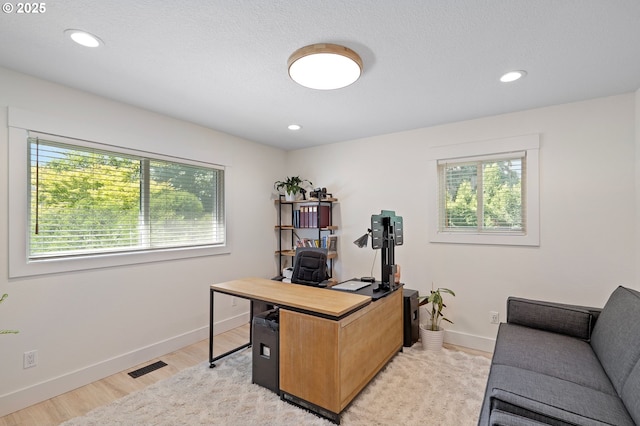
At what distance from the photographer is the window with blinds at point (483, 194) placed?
9.92 ft

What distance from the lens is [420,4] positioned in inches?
58.2

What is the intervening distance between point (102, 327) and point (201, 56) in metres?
2.39

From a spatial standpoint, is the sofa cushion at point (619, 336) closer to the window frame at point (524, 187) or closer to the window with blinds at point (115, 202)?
the window frame at point (524, 187)

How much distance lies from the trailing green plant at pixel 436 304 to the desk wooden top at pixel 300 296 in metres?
1.21

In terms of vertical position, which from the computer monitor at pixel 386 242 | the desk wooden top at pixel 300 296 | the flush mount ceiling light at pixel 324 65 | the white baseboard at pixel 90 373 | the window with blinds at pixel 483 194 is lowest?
the white baseboard at pixel 90 373

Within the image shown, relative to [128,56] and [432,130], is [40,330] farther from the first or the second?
[432,130]

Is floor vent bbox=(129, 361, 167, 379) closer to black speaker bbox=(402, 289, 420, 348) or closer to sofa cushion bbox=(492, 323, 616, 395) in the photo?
black speaker bbox=(402, 289, 420, 348)

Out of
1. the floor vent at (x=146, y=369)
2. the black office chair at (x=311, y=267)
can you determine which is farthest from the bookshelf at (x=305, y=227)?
the floor vent at (x=146, y=369)

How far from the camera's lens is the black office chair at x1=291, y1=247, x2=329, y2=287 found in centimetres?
301

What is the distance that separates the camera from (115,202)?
9.09 feet

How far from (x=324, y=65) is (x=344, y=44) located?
6.8 inches

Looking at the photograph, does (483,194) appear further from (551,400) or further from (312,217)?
(551,400)

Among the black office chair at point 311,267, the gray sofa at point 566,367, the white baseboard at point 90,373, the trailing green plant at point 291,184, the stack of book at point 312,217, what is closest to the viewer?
the gray sofa at point 566,367

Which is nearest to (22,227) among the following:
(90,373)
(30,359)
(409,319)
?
(30,359)
